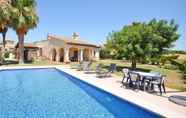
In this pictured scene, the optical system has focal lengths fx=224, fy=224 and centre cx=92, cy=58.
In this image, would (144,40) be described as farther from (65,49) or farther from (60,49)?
(60,49)

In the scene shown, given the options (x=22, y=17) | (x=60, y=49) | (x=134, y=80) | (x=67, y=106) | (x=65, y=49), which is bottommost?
(x=67, y=106)

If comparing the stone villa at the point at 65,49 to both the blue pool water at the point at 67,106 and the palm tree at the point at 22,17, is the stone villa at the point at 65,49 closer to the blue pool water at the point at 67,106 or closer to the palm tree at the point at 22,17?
the palm tree at the point at 22,17

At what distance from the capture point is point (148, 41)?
23.4 m

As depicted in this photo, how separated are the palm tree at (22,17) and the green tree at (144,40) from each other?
12.2m

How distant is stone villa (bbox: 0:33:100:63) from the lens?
3812 centimetres

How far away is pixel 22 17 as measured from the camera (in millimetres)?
30188

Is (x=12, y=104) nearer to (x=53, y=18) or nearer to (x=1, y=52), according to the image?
(x=1, y=52)

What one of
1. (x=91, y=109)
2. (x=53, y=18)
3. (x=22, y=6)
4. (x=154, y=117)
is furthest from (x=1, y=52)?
(x=154, y=117)

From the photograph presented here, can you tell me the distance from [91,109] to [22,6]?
25.3 meters

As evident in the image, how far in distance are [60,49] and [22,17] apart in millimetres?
11393

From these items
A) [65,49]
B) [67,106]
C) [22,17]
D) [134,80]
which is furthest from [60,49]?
[67,106]

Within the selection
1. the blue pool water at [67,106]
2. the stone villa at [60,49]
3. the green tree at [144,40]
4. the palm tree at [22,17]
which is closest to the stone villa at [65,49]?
the stone villa at [60,49]

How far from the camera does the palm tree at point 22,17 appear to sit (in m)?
29.8

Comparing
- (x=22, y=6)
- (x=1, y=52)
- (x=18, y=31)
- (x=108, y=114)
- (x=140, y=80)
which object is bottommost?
(x=108, y=114)
